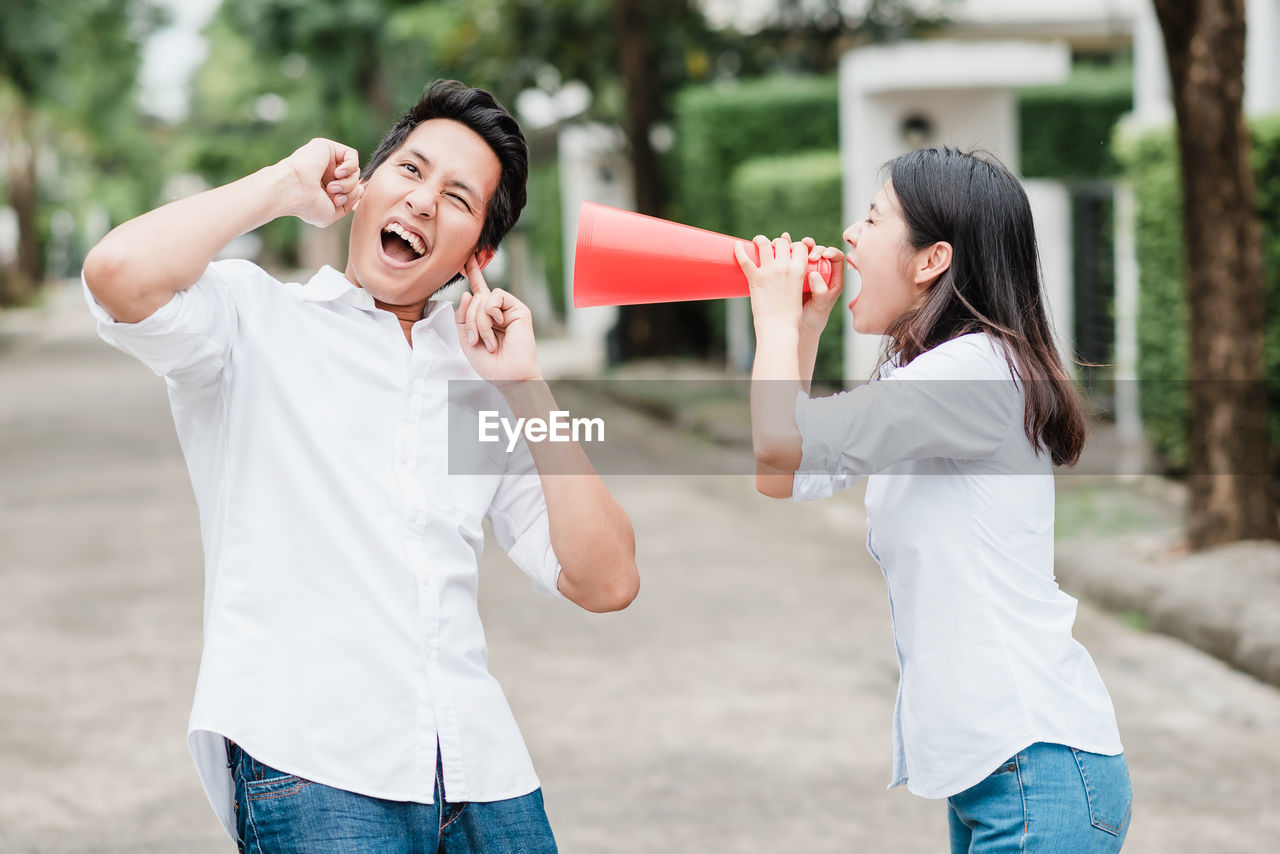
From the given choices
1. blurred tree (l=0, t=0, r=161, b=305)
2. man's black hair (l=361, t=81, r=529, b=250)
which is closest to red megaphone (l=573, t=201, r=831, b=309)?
man's black hair (l=361, t=81, r=529, b=250)

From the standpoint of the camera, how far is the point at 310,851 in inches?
71.9

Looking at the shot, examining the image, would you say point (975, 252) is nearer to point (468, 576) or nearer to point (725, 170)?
point (468, 576)

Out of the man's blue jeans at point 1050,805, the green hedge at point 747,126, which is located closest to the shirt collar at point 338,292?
the man's blue jeans at point 1050,805

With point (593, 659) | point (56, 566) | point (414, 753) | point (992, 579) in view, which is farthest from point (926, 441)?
point (56, 566)

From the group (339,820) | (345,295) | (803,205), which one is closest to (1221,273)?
(345,295)

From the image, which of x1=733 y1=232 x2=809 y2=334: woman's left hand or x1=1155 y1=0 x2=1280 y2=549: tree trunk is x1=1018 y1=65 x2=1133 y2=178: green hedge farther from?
x1=733 y1=232 x2=809 y2=334: woman's left hand

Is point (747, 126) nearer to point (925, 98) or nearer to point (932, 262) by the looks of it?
point (925, 98)

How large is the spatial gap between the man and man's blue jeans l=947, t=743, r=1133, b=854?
0.58 meters

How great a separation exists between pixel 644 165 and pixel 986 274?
14.9 m

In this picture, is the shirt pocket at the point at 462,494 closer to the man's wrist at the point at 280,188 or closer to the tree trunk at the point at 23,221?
the man's wrist at the point at 280,188

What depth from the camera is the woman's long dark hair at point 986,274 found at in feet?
6.75

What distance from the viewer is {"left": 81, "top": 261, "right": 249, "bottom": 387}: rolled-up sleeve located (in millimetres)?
1787

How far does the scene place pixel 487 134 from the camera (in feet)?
6.87

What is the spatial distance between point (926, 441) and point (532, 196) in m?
25.0
